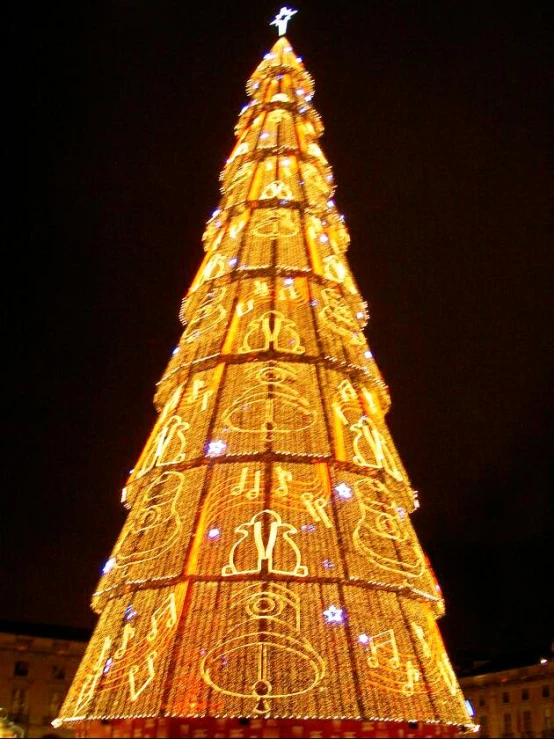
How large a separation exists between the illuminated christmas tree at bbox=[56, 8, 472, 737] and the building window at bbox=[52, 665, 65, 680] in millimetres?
36721

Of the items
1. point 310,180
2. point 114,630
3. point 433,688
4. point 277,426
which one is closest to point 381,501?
point 277,426

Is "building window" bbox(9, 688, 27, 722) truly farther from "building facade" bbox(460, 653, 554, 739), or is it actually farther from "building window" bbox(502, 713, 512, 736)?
"building window" bbox(502, 713, 512, 736)

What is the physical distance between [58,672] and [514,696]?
26730 millimetres

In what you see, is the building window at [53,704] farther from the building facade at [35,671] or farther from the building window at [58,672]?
the building window at [58,672]

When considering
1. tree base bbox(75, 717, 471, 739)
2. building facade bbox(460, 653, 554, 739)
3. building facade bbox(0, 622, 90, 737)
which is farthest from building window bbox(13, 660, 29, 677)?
tree base bbox(75, 717, 471, 739)

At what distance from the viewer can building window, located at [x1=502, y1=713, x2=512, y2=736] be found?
41.2 m

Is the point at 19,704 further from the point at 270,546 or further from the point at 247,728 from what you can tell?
the point at 270,546

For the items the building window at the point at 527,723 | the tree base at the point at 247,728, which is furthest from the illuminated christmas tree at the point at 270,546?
the building window at the point at 527,723

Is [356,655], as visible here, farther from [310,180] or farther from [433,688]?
[310,180]

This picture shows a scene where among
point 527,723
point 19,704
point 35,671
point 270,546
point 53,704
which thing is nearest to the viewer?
point 270,546

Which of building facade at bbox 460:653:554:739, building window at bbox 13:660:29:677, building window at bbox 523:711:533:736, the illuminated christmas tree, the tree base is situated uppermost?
building window at bbox 13:660:29:677

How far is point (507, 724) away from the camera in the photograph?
4194 centimetres

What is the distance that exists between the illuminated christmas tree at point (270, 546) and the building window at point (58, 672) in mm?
36721

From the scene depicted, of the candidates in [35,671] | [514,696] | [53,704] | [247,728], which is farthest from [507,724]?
[247,728]
